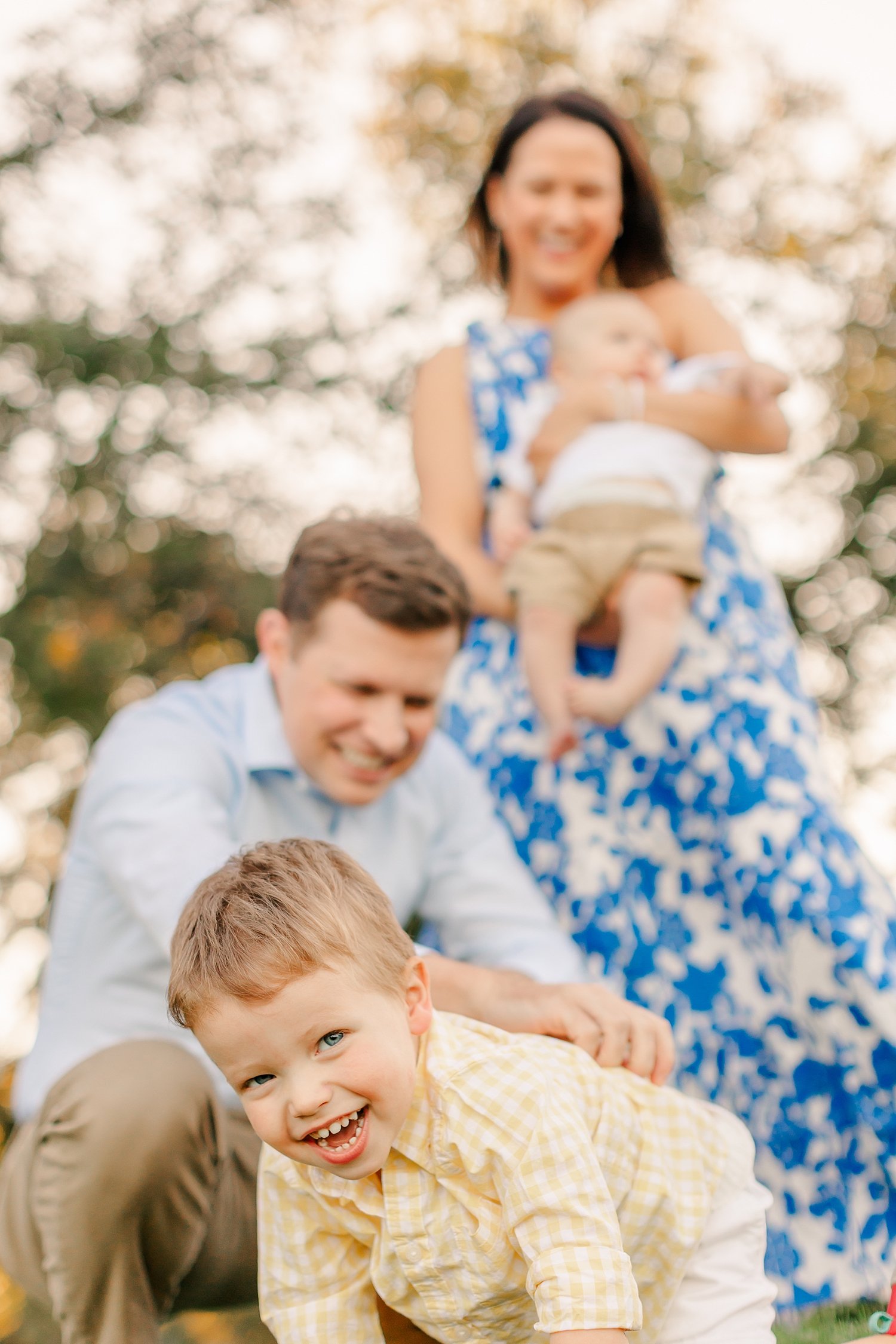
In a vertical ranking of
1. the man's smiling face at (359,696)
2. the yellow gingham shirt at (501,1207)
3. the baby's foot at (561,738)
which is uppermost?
the man's smiling face at (359,696)

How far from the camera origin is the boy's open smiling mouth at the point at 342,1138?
1583 millimetres

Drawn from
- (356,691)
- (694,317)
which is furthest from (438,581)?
(694,317)

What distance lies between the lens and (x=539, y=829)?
3020 millimetres

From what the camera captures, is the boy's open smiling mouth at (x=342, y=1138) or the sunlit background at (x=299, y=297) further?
the sunlit background at (x=299, y=297)

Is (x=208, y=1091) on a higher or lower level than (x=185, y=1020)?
lower

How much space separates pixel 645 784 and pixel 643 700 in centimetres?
18

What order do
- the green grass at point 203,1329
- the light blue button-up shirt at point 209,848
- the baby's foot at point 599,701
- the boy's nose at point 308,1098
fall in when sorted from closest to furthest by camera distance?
the boy's nose at point 308,1098, the light blue button-up shirt at point 209,848, the baby's foot at point 599,701, the green grass at point 203,1329

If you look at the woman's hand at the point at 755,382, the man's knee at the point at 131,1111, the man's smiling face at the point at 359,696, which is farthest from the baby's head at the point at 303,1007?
the woman's hand at the point at 755,382

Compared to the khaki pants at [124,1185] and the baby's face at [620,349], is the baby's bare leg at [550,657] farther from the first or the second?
the khaki pants at [124,1185]

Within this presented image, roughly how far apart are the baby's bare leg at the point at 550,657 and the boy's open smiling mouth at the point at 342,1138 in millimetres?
1284

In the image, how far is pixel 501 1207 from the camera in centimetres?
169

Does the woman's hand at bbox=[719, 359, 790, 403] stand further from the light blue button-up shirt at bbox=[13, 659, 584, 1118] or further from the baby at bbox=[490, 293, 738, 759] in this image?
the light blue button-up shirt at bbox=[13, 659, 584, 1118]

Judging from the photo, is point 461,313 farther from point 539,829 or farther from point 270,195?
point 539,829

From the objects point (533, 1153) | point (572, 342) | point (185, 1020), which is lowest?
point (533, 1153)
